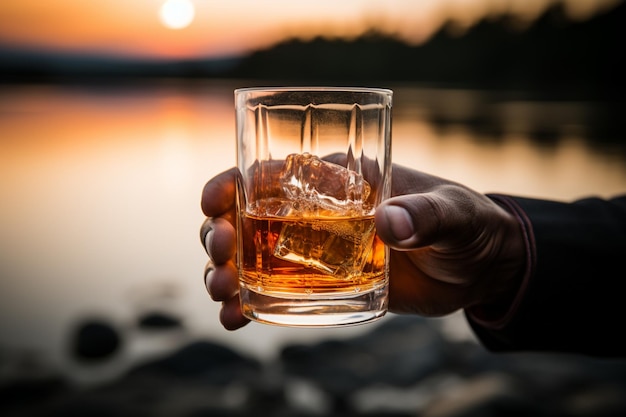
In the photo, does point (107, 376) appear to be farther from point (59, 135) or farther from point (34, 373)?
point (59, 135)

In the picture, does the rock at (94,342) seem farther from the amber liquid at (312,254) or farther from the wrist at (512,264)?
the amber liquid at (312,254)

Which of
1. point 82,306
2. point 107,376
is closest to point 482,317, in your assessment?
point 107,376

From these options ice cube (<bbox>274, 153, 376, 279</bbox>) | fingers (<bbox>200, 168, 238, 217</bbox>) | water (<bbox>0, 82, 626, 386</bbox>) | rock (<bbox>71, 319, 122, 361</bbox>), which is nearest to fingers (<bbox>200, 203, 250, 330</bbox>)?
fingers (<bbox>200, 168, 238, 217</bbox>)

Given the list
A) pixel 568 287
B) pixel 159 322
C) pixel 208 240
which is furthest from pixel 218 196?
pixel 159 322

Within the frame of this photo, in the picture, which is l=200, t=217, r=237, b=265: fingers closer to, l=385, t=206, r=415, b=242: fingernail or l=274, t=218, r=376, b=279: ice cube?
l=274, t=218, r=376, b=279: ice cube

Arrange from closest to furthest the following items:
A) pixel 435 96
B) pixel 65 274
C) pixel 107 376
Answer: pixel 107 376
pixel 65 274
pixel 435 96

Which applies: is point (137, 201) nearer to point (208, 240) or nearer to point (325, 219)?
point (208, 240)
